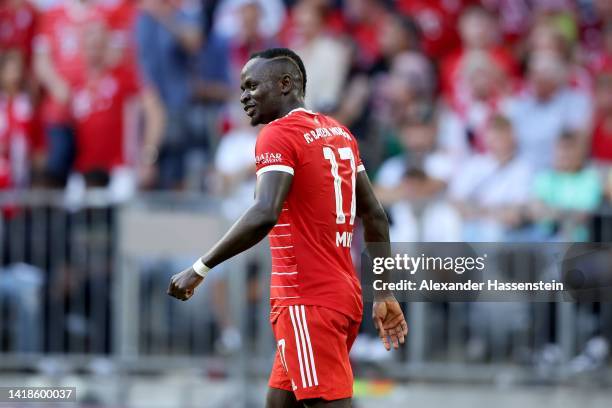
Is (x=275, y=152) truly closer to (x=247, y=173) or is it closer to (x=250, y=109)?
(x=250, y=109)

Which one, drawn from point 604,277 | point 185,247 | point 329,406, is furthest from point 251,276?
point 329,406

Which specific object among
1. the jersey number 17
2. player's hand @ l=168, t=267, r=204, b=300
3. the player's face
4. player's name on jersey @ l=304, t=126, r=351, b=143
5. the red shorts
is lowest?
the red shorts

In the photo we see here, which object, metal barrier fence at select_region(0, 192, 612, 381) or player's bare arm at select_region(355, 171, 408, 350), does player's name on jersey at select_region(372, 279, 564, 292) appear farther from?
metal barrier fence at select_region(0, 192, 612, 381)

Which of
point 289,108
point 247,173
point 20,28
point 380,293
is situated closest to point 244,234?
point 289,108

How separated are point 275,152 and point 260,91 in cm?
39

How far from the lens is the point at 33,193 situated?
11.2 metres

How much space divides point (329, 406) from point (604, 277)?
8.15ft

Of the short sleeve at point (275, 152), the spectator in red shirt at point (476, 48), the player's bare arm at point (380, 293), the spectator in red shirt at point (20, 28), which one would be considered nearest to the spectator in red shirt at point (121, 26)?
the spectator in red shirt at point (20, 28)

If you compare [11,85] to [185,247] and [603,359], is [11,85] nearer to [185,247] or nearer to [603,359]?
[185,247]

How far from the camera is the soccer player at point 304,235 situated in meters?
5.94

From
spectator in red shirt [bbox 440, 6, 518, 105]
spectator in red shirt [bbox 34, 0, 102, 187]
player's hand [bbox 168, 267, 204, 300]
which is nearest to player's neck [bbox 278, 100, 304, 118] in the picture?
player's hand [bbox 168, 267, 204, 300]

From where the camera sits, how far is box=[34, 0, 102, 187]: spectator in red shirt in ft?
43.1

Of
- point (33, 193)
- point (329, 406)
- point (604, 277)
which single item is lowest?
point (329, 406)

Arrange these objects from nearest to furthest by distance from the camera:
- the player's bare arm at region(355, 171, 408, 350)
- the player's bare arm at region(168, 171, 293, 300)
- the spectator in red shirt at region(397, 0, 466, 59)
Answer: the player's bare arm at region(168, 171, 293, 300) → the player's bare arm at region(355, 171, 408, 350) → the spectator in red shirt at region(397, 0, 466, 59)
